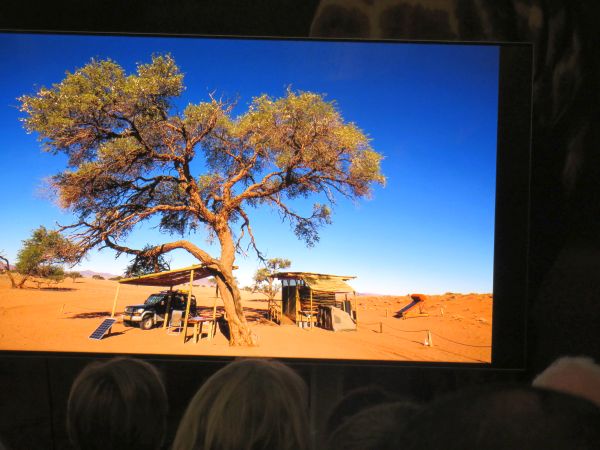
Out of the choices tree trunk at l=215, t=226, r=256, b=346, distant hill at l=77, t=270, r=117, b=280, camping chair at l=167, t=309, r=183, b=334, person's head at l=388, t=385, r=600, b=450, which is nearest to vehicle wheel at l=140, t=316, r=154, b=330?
camping chair at l=167, t=309, r=183, b=334

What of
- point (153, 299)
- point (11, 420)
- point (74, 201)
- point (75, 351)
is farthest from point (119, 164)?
point (11, 420)

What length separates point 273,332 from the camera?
4.02 m

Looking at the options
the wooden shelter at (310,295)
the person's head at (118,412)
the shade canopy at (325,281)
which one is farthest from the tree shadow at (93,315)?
the person's head at (118,412)

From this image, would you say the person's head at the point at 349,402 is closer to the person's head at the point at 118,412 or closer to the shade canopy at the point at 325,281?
the person's head at the point at 118,412

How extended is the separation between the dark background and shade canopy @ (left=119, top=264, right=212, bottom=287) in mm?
628

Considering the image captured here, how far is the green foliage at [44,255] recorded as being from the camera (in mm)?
3914

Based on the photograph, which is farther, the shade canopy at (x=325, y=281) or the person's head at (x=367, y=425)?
the shade canopy at (x=325, y=281)

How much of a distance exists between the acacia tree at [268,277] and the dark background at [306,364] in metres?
0.63

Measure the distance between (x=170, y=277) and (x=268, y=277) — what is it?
2.62 ft

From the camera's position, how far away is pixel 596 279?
3.62m

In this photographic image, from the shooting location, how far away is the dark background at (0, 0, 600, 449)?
12.4ft

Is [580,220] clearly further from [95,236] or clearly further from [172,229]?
[95,236]

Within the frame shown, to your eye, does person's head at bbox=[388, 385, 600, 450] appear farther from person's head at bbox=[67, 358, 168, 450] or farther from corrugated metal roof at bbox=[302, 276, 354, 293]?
corrugated metal roof at bbox=[302, 276, 354, 293]

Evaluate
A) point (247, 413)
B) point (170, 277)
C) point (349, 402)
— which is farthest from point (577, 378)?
point (170, 277)
